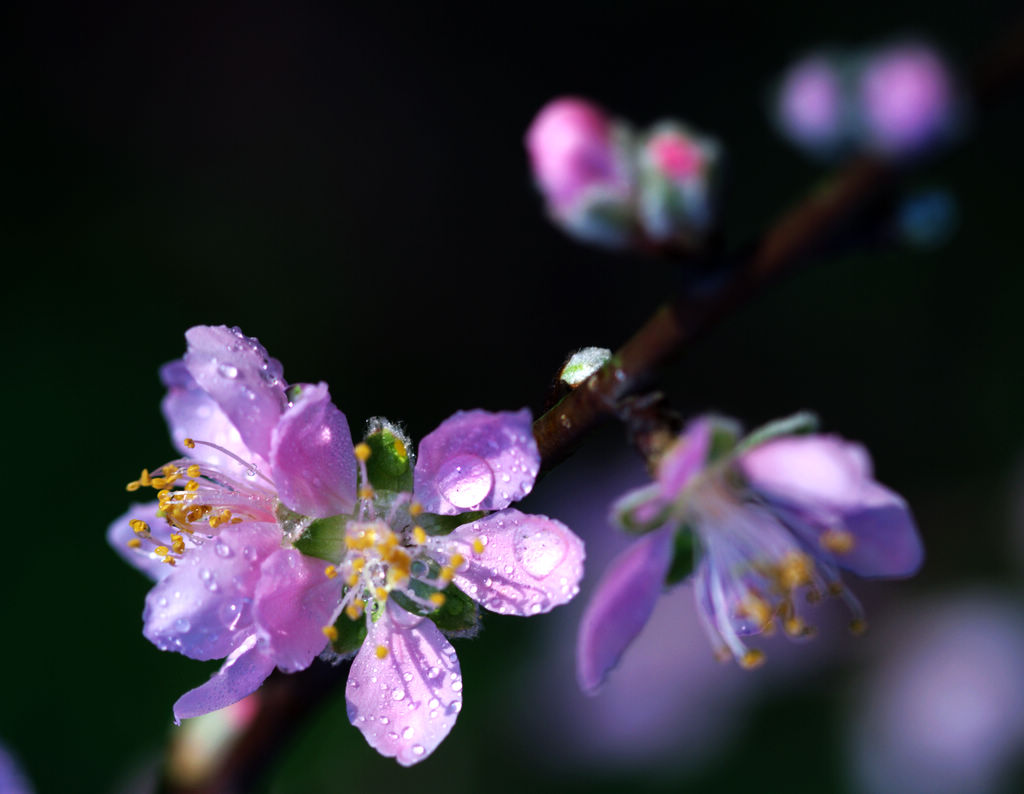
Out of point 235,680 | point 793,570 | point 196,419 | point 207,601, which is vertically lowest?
point 793,570

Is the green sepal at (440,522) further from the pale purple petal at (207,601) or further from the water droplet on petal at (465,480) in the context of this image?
the pale purple petal at (207,601)

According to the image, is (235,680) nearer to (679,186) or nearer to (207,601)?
(207,601)

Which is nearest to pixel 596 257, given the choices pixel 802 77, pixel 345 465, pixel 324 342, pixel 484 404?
pixel 484 404

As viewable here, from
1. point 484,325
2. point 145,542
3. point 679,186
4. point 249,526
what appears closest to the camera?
point 679,186

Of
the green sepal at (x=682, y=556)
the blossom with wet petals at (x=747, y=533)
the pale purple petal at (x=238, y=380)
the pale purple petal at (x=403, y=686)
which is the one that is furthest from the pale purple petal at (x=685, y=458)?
the pale purple petal at (x=238, y=380)

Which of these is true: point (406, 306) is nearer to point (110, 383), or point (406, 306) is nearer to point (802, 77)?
point (110, 383)

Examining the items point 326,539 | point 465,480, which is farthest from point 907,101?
point 326,539
